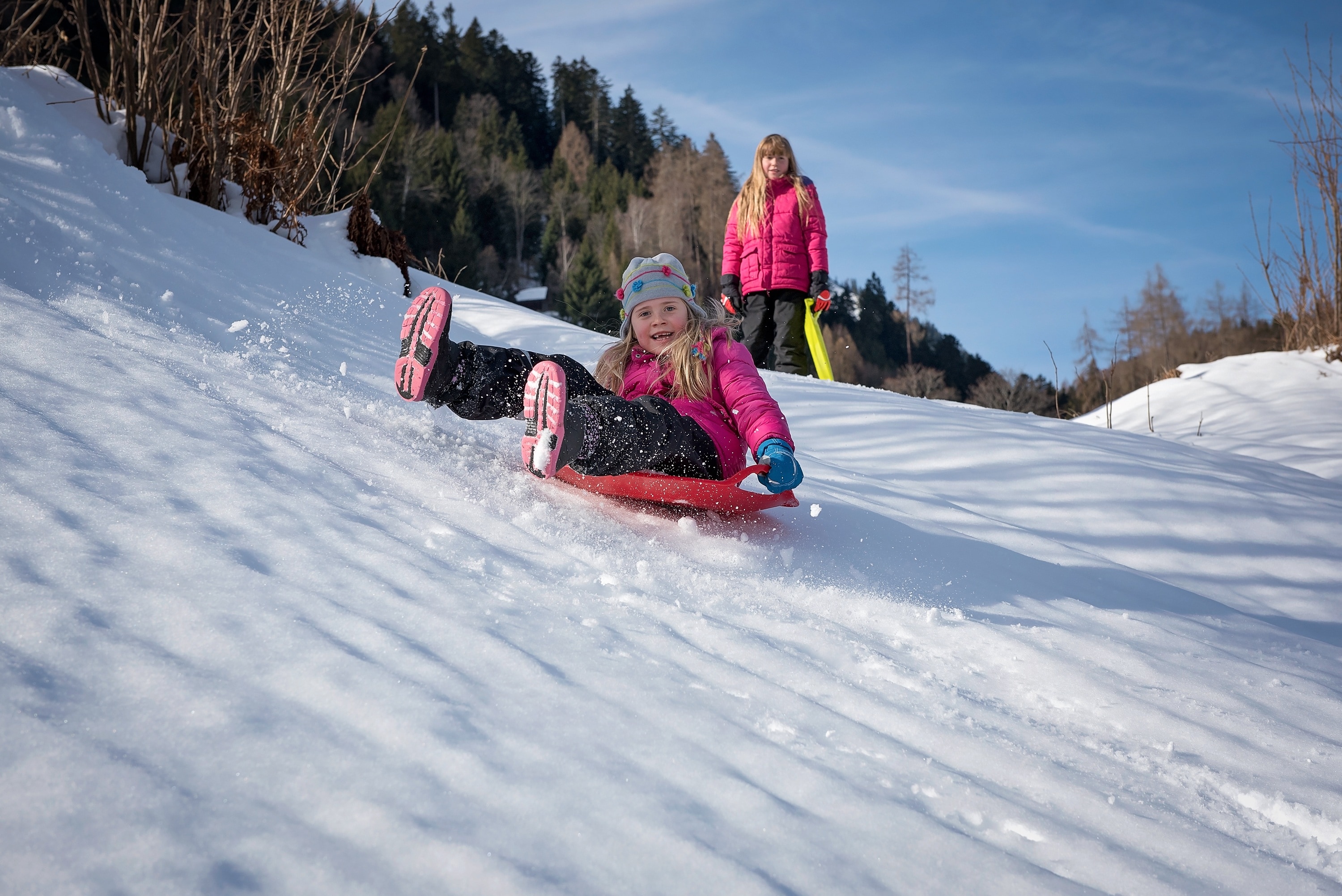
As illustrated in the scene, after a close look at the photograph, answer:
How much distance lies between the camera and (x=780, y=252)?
439cm

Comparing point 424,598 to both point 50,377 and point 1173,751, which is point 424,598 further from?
point 1173,751

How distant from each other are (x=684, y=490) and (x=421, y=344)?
670 millimetres

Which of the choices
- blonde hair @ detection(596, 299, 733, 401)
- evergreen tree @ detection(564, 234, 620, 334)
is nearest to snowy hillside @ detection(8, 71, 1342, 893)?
blonde hair @ detection(596, 299, 733, 401)

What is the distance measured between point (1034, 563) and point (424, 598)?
154cm

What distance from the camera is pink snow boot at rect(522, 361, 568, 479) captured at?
1476mm

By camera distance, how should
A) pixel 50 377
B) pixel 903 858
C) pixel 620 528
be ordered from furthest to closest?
pixel 620 528
pixel 50 377
pixel 903 858

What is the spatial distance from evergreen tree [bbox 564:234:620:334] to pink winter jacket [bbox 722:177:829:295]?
20.9 m

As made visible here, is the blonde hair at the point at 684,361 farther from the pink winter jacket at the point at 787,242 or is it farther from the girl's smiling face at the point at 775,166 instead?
the girl's smiling face at the point at 775,166

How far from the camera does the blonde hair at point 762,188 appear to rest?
14.3 feet

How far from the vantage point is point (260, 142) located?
12.4ft

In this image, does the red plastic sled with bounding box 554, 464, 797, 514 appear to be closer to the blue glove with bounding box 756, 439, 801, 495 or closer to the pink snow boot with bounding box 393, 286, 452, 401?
the blue glove with bounding box 756, 439, 801, 495

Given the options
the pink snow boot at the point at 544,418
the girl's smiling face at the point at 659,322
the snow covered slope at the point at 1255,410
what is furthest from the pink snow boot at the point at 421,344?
the snow covered slope at the point at 1255,410

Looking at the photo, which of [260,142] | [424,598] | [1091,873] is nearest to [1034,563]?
[1091,873]

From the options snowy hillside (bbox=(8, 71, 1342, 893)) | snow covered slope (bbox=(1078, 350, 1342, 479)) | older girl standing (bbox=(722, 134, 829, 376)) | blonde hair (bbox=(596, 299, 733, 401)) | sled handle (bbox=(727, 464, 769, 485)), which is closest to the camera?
snowy hillside (bbox=(8, 71, 1342, 893))
